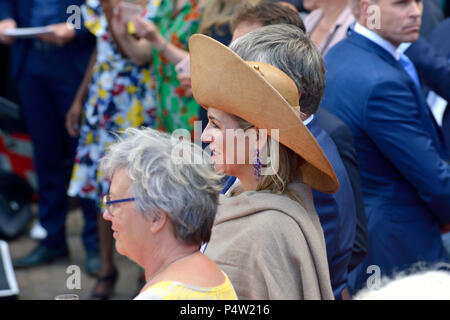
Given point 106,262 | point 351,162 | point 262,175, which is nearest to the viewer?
point 262,175

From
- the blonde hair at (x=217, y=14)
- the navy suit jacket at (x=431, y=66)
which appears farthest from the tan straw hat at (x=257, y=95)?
the navy suit jacket at (x=431, y=66)

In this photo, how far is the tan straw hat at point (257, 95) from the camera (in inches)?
78.5

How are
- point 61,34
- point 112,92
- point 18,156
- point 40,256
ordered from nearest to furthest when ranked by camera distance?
point 112,92 → point 61,34 → point 40,256 → point 18,156

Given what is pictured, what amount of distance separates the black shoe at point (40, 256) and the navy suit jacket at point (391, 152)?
8.62 ft

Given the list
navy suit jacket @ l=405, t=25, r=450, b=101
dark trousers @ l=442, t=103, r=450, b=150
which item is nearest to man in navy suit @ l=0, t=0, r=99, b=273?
navy suit jacket @ l=405, t=25, r=450, b=101

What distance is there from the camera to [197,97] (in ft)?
7.18

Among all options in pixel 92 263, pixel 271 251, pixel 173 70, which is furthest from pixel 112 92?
pixel 271 251

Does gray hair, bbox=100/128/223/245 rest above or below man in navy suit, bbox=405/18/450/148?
above

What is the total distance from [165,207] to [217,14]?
6.62 ft

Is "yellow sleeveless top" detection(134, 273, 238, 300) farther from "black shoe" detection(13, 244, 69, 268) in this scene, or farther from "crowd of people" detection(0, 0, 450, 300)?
"black shoe" detection(13, 244, 69, 268)

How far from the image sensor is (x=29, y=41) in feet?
16.1

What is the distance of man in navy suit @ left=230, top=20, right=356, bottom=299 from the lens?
87.8 inches

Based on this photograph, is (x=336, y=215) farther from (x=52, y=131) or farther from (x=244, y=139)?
(x=52, y=131)
